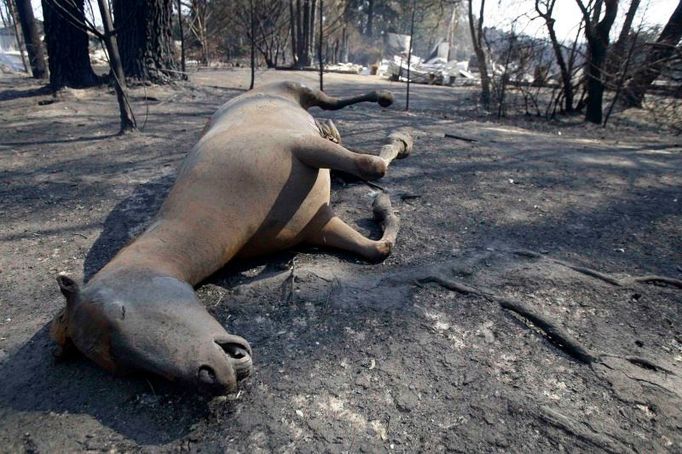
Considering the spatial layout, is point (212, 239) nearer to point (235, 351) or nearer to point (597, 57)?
point (235, 351)

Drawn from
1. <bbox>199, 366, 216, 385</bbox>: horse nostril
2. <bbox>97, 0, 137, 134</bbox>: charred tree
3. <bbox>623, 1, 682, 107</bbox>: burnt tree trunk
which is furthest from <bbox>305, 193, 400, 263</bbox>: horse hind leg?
<bbox>623, 1, 682, 107</bbox>: burnt tree trunk

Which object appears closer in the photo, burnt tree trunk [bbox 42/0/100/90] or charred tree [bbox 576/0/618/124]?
burnt tree trunk [bbox 42/0/100/90]

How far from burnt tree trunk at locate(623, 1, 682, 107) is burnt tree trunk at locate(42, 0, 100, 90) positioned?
30.1ft

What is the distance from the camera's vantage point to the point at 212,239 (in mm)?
1967

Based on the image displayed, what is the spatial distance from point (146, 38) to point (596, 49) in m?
7.94

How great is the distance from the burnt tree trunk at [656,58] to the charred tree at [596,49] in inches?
20.2

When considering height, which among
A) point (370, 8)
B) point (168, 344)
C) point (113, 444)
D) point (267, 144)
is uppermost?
point (370, 8)

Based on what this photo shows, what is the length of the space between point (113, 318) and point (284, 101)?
2315 mm

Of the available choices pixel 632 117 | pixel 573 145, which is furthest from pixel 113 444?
pixel 632 117

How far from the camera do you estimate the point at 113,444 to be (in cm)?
142

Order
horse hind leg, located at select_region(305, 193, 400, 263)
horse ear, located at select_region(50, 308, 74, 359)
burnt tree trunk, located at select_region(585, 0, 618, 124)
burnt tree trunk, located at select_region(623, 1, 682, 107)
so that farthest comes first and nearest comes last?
burnt tree trunk, located at select_region(585, 0, 618, 124) → burnt tree trunk, located at select_region(623, 1, 682, 107) → horse hind leg, located at select_region(305, 193, 400, 263) → horse ear, located at select_region(50, 308, 74, 359)

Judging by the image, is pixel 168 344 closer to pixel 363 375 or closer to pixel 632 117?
pixel 363 375

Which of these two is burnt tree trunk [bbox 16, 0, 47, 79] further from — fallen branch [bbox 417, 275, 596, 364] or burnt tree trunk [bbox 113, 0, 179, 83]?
fallen branch [bbox 417, 275, 596, 364]

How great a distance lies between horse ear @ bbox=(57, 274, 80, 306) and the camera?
1544 millimetres
